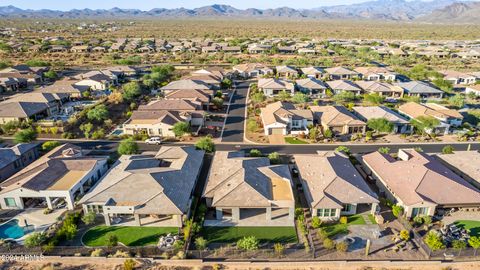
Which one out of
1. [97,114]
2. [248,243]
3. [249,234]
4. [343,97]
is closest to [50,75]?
[97,114]

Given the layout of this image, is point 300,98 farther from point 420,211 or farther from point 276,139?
point 420,211

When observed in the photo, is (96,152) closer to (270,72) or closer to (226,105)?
(226,105)

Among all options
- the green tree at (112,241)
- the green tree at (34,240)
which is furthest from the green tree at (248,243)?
the green tree at (34,240)

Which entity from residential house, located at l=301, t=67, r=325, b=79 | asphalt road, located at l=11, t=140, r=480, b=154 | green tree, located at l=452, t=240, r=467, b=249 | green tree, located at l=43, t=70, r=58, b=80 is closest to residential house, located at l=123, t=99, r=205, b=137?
asphalt road, located at l=11, t=140, r=480, b=154

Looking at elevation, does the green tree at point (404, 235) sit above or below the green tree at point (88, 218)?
below

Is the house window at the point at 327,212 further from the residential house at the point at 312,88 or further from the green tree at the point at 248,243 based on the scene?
the residential house at the point at 312,88
